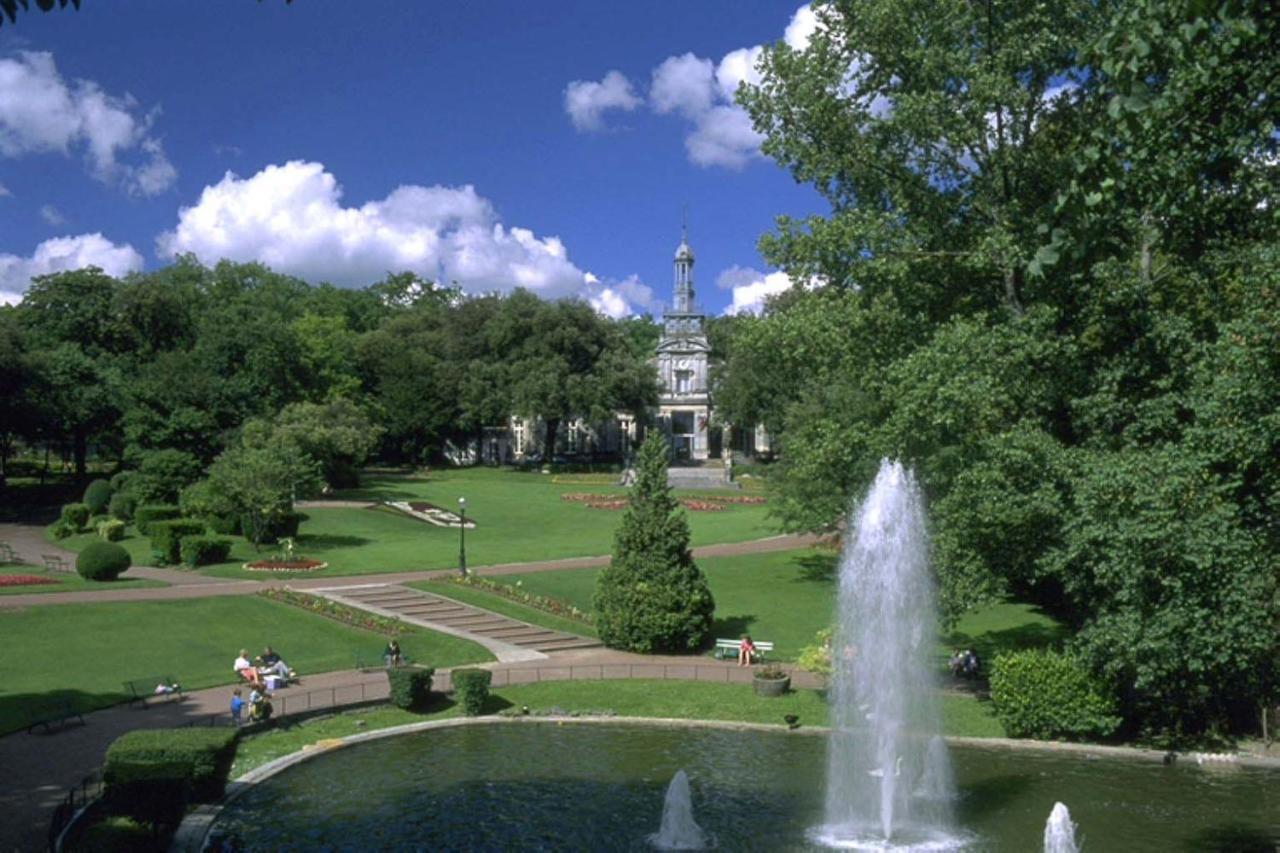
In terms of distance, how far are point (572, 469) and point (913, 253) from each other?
7097cm

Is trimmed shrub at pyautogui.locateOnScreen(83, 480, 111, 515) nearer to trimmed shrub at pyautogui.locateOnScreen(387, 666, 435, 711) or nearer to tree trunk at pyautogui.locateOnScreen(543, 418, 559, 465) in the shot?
trimmed shrub at pyautogui.locateOnScreen(387, 666, 435, 711)

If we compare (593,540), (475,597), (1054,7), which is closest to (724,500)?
(593,540)

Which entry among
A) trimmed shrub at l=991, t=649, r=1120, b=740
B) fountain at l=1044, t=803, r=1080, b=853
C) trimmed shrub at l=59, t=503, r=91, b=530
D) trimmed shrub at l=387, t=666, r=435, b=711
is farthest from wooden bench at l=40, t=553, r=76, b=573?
fountain at l=1044, t=803, r=1080, b=853

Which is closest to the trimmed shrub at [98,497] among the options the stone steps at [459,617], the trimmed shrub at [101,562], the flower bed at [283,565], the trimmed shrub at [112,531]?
the trimmed shrub at [112,531]

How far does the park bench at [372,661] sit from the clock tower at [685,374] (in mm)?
75901

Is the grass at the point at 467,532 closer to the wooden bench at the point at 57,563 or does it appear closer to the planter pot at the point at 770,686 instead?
the wooden bench at the point at 57,563

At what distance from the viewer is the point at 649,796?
1945 cm

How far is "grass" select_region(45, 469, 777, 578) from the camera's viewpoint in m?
Result: 46.7

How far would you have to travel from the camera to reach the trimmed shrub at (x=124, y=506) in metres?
53.7

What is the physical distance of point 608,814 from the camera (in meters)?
18.4

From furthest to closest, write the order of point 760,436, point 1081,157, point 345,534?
point 760,436
point 345,534
point 1081,157

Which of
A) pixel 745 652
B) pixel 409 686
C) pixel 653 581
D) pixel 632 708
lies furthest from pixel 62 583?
pixel 745 652

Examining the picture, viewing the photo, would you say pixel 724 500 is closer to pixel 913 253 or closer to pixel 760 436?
pixel 760 436

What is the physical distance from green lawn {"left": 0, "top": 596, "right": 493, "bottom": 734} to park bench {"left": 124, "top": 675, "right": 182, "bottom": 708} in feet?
1.42
